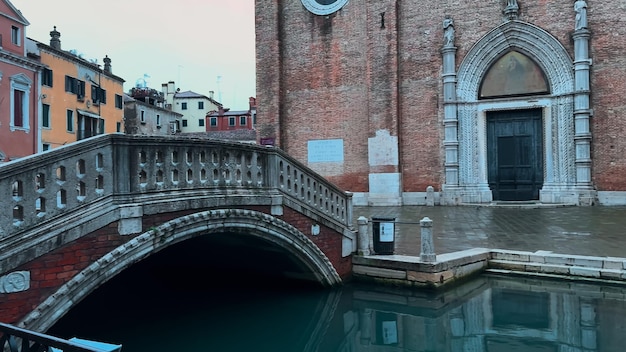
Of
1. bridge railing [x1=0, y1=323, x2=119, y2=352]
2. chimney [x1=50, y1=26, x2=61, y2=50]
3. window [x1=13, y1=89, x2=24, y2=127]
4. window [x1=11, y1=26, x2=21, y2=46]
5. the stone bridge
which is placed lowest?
bridge railing [x1=0, y1=323, x2=119, y2=352]

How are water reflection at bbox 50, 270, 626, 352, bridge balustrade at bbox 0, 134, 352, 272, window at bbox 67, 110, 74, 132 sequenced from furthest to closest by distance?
window at bbox 67, 110, 74, 132, water reflection at bbox 50, 270, 626, 352, bridge balustrade at bbox 0, 134, 352, 272

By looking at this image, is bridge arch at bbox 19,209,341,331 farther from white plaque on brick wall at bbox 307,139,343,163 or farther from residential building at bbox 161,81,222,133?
residential building at bbox 161,81,222,133

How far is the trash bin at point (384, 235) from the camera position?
7.40 meters

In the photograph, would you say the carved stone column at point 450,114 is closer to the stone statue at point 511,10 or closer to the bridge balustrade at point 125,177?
the stone statue at point 511,10

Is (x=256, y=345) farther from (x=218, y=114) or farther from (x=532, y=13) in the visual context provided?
(x=218, y=114)

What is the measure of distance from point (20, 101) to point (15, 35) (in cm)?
260

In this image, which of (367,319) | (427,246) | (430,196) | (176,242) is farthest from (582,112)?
(176,242)

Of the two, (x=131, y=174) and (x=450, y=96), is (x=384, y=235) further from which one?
(x=450, y=96)

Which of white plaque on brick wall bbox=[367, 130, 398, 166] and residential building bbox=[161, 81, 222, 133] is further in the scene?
residential building bbox=[161, 81, 222, 133]

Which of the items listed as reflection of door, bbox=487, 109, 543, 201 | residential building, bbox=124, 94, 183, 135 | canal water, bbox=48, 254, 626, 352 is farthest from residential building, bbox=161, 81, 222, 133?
canal water, bbox=48, 254, 626, 352

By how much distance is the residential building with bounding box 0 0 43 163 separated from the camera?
63.3ft

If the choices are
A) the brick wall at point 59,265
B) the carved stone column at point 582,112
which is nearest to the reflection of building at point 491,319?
the brick wall at point 59,265

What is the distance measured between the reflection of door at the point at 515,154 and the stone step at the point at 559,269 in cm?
864

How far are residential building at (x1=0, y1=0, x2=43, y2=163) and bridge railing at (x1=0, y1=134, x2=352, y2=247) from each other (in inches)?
626
